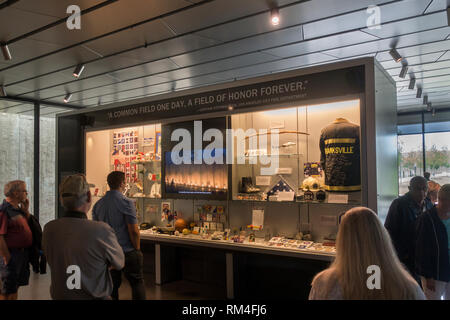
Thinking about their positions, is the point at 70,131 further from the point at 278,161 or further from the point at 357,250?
the point at 357,250

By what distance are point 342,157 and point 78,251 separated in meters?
2.87

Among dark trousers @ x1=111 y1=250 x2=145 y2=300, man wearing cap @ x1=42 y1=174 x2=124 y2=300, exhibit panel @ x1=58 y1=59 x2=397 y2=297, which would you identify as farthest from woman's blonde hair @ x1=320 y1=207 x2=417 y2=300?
dark trousers @ x1=111 y1=250 x2=145 y2=300

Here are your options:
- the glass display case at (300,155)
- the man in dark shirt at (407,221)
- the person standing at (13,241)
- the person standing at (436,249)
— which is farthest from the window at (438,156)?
the person standing at (13,241)

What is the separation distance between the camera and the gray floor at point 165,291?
4976 millimetres

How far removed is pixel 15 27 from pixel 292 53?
12.6ft

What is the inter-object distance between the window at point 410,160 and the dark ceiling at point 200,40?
2.77 meters

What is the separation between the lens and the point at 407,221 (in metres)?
3.73

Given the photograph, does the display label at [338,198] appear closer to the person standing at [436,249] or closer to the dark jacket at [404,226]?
the dark jacket at [404,226]

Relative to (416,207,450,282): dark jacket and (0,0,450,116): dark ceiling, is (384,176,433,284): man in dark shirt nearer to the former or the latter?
(416,207,450,282): dark jacket

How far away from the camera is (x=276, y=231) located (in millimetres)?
4895

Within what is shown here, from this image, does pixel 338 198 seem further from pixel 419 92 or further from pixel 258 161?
pixel 419 92

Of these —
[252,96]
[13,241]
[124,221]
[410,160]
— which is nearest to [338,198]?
[252,96]

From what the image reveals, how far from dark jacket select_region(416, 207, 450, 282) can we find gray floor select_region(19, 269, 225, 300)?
2.60 meters

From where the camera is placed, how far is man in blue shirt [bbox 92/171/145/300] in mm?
3908
